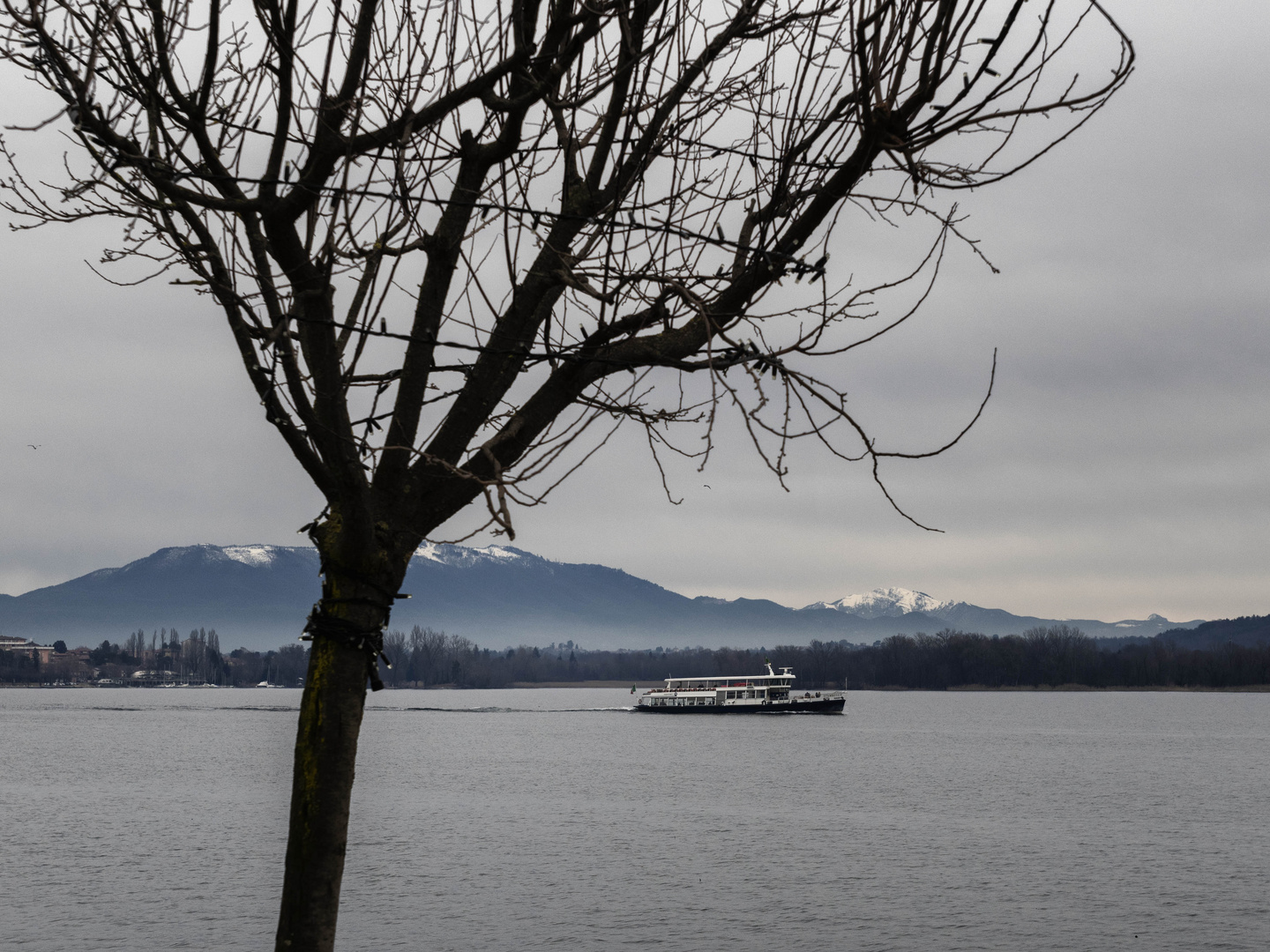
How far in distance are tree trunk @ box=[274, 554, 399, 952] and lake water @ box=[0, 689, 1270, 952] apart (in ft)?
75.3

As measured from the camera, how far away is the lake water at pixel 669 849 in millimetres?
28656

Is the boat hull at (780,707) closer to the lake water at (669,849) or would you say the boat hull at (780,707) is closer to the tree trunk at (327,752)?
the lake water at (669,849)

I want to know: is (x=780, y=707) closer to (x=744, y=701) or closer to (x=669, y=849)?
(x=744, y=701)

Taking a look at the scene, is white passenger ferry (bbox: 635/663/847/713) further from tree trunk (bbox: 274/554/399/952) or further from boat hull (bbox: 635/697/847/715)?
tree trunk (bbox: 274/554/399/952)

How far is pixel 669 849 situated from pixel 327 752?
37851 millimetres

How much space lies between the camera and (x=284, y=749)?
93312mm

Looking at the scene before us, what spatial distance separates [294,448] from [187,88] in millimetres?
1766

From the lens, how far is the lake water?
28656 mm

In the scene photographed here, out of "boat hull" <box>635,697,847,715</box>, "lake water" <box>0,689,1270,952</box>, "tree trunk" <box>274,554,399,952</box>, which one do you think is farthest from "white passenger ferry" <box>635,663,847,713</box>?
"tree trunk" <box>274,554,399,952</box>

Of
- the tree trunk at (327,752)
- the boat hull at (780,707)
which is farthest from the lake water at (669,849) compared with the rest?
the boat hull at (780,707)

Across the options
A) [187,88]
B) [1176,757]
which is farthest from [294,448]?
[1176,757]

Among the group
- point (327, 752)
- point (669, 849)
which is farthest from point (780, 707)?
point (327, 752)

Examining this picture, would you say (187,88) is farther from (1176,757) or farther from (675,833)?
(1176,757)

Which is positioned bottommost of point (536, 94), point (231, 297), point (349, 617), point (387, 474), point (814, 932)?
point (814, 932)
